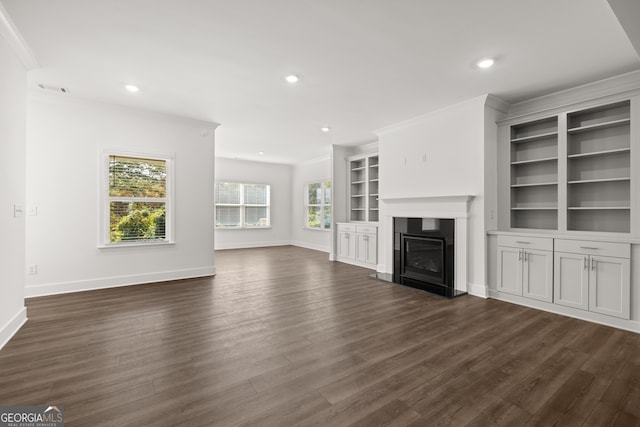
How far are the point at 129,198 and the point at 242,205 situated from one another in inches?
186

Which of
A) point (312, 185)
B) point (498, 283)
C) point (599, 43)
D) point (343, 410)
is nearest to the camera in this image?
point (343, 410)

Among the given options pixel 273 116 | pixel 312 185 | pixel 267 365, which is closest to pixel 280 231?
pixel 312 185

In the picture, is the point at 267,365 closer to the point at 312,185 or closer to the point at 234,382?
the point at 234,382

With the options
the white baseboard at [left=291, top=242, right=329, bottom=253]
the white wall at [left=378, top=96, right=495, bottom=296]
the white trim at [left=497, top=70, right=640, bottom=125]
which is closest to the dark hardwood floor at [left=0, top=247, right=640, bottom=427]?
the white wall at [left=378, top=96, right=495, bottom=296]

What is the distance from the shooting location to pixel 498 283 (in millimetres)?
3979

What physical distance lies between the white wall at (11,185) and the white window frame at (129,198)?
137 cm

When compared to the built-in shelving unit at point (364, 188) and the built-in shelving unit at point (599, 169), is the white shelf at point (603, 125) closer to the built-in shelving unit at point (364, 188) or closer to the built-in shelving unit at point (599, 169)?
the built-in shelving unit at point (599, 169)

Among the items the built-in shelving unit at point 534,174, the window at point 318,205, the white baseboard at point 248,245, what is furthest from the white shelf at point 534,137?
the white baseboard at point 248,245

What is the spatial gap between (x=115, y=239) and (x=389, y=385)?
15.0 ft

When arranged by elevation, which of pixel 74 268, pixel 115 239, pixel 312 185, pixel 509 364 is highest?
pixel 312 185

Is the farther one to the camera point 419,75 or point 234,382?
point 419,75

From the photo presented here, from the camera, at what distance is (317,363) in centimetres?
227

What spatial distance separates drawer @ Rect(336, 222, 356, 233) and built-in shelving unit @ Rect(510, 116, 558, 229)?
124 inches

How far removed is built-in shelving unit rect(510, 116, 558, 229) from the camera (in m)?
4.01
